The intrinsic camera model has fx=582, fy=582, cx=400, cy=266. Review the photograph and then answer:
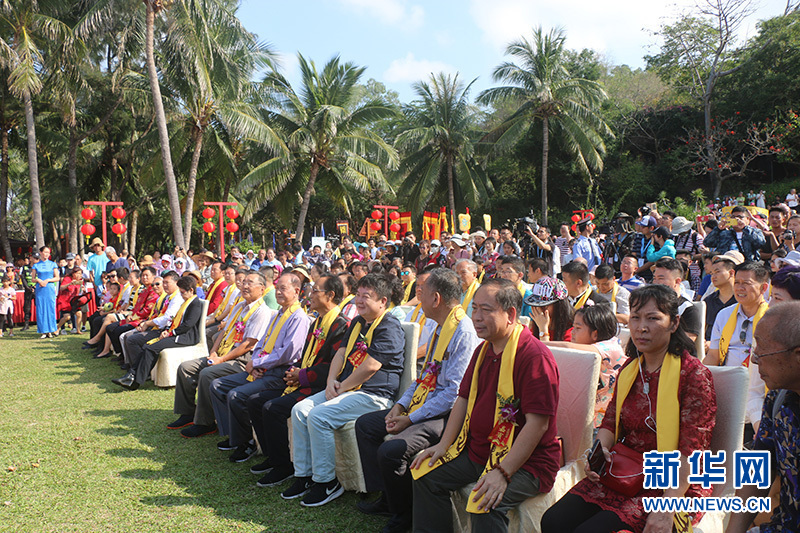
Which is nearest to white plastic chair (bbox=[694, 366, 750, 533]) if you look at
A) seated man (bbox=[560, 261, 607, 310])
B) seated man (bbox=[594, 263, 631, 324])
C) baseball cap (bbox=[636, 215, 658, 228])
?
seated man (bbox=[560, 261, 607, 310])

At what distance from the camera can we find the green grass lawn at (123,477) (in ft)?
12.0

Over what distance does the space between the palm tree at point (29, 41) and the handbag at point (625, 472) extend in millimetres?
18394

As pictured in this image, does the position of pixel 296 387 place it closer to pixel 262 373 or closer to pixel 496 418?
pixel 262 373

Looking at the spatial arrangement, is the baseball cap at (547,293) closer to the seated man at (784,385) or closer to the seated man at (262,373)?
the seated man at (262,373)

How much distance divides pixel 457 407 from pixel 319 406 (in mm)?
1282

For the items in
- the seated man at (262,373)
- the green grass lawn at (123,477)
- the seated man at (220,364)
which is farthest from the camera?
the seated man at (220,364)

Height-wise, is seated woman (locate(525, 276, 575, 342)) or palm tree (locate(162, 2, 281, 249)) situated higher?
palm tree (locate(162, 2, 281, 249))

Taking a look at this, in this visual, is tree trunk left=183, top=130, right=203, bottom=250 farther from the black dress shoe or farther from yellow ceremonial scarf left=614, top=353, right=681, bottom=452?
yellow ceremonial scarf left=614, top=353, right=681, bottom=452

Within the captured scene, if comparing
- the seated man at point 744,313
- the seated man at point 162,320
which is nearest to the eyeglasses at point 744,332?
the seated man at point 744,313

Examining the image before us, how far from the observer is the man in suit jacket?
7.11 m

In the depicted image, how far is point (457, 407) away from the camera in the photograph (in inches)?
124

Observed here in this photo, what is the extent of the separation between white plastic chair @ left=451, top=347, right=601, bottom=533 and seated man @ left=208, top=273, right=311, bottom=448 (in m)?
2.30

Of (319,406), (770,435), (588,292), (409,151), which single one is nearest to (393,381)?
(319,406)

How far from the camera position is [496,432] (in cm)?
285
